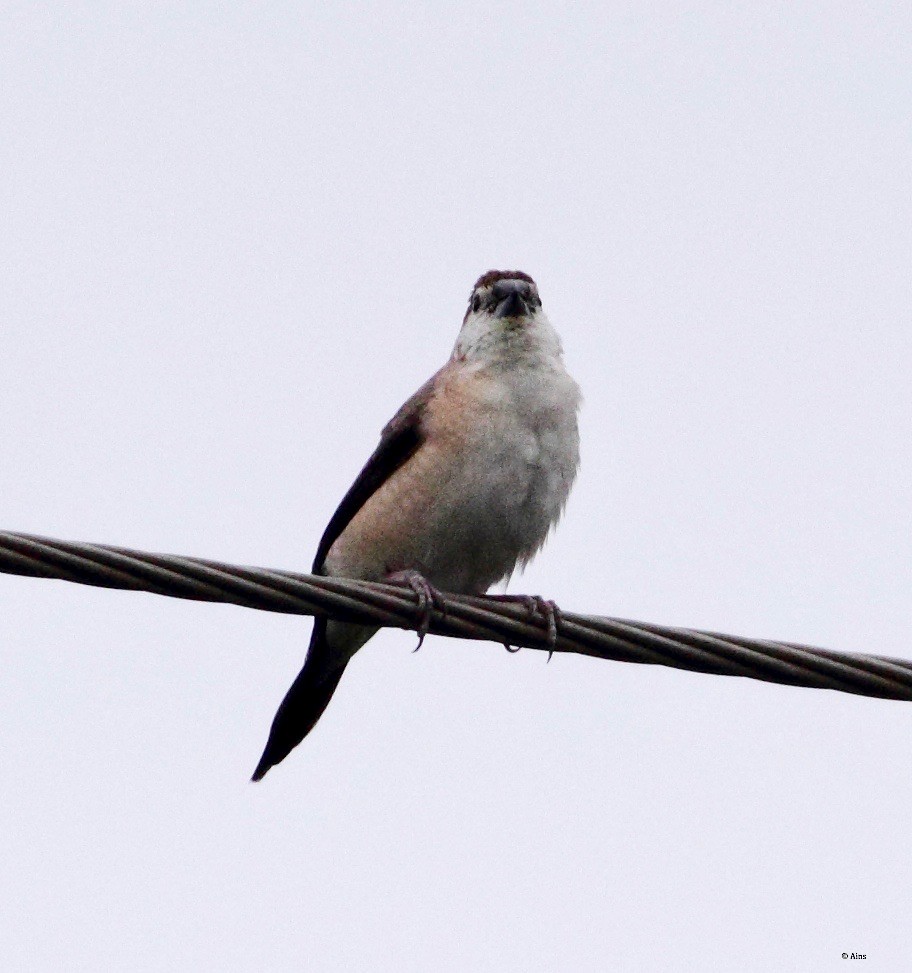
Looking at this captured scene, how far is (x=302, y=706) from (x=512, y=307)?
6.78 feet

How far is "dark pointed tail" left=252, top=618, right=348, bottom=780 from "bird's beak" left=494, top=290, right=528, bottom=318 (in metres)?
Answer: 1.64

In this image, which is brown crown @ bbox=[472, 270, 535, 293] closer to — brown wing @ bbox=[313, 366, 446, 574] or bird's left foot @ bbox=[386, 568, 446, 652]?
brown wing @ bbox=[313, 366, 446, 574]

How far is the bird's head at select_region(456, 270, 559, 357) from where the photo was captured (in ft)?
A: 25.0

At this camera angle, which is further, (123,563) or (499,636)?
(499,636)

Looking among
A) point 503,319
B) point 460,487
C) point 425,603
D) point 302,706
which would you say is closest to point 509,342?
point 503,319

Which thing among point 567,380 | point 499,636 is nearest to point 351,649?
point 567,380

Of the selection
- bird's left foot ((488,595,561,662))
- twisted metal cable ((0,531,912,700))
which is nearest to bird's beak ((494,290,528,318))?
bird's left foot ((488,595,561,662))

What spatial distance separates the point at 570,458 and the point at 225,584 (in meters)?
2.69

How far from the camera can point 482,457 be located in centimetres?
696

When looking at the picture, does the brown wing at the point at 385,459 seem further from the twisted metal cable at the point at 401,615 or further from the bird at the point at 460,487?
the twisted metal cable at the point at 401,615

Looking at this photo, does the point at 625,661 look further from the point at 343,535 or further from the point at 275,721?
the point at 275,721

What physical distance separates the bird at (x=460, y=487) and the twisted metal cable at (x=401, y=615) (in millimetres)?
1231

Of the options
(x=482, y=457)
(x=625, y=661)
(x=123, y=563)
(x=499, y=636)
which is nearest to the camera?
(x=123, y=563)

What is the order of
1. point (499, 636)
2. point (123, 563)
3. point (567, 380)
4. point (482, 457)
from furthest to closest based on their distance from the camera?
point (567, 380) → point (482, 457) → point (499, 636) → point (123, 563)
